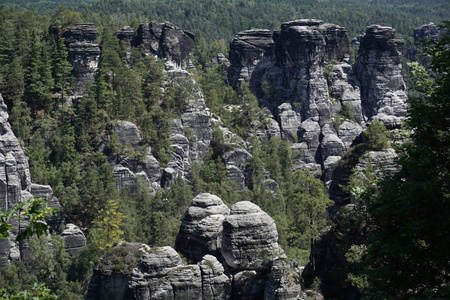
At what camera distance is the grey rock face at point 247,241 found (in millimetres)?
40125

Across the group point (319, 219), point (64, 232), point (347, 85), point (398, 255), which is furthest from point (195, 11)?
point (398, 255)

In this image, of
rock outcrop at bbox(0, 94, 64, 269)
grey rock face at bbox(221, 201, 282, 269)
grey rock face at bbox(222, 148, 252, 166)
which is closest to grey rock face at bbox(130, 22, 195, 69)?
grey rock face at bbox(222, 148, 252, 166)

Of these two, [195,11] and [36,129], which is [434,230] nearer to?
[36,129]

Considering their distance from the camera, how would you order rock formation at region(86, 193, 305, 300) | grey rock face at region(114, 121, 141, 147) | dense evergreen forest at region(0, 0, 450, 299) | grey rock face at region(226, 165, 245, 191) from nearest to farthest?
rock formation at region(86, 193, 305, 300) → dense evergreen forest at region(0, 0, 450, 299) → grey rock face at region(114, 121, 141, 147) → grey rock face at region(226, 165, 245, 191)

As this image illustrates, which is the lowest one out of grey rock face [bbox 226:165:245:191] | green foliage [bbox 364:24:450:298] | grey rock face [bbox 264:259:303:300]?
grey rock face [bbox 226:165:245:191]

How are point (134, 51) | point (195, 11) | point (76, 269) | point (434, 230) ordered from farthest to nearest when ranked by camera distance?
point (195, 11)
point (134, 51)
point (76, 269)
point (434, 230)

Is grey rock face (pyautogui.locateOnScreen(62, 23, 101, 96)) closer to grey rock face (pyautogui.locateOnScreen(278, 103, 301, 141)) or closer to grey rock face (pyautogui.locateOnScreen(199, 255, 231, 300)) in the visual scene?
grey rock face (pyautogui.locateOnScreen(278, 103, 301, 141))

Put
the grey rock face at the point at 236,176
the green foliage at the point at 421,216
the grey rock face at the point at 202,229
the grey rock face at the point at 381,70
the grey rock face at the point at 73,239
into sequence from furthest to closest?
1. the grey rock face at the point at 381,70
2. the grey rock face at the point at 236,176
3. the grey rock face at the point at 73,239
4. the grey rock face at the point at 202,229
5. the green foliage at the point at 421,216

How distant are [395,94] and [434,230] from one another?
9066 cm

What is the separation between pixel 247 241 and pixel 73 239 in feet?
91.2

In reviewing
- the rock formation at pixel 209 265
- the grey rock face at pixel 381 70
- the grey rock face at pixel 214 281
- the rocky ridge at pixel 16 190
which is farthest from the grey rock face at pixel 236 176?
the grey rock face at pixel 214 281

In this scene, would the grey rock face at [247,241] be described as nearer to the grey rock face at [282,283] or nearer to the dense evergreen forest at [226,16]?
the grey rock face at [282,283]

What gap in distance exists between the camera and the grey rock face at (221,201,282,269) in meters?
40.1

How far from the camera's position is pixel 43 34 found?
3398 inches
